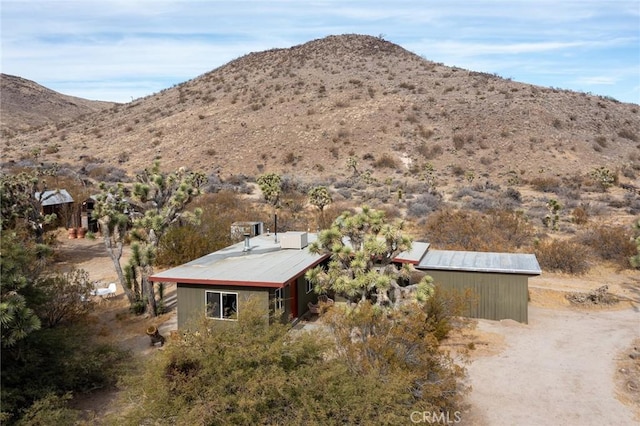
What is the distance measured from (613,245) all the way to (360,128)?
38827mm

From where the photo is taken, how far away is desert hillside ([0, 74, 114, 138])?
106 meters

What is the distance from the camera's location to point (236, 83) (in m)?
80.1

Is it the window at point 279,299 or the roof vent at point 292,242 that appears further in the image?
the roof vent at point 292,242

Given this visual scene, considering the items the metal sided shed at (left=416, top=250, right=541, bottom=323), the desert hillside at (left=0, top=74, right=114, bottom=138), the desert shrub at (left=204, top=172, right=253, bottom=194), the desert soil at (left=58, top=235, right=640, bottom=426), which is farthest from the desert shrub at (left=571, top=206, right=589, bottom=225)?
the desert hillside at (left=0, top=74, right=114, bottom=138)

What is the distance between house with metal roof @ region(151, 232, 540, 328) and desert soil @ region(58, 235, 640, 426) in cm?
109

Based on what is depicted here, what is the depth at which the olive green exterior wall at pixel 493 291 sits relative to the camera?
60.1 feet

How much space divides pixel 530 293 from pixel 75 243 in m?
28.7

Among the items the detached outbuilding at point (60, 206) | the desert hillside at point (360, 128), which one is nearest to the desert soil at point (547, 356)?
the detached outbuilding at point (60, 206)

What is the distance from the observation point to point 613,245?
2688cm

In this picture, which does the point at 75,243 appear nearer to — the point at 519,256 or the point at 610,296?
the point at 519,256

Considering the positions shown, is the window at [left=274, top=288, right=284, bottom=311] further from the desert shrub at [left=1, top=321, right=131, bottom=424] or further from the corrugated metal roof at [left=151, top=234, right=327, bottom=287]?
the desert shrub at [left=1, top=321, right=131, bottom=424]

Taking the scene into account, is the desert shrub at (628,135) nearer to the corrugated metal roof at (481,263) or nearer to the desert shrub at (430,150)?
the desert shrub at (430,150)

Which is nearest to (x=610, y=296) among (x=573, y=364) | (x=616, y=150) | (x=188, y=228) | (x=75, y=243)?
(x=573, y=364)

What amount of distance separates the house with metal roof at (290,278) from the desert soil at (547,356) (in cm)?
109
